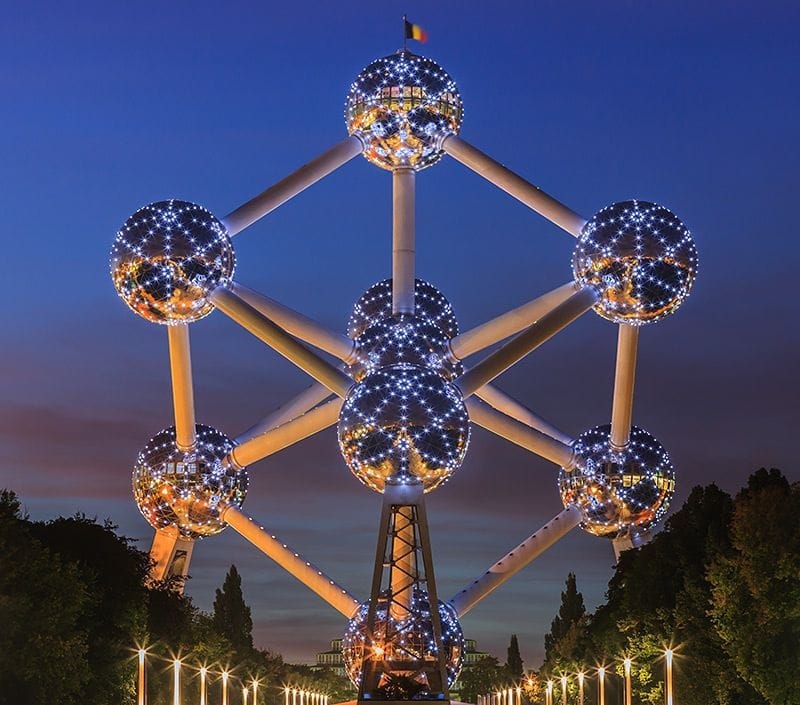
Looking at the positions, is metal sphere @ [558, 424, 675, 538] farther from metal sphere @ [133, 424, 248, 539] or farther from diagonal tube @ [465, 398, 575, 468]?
metal sphere @ [133, 424, 248, 539]

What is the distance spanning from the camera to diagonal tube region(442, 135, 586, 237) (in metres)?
58.6

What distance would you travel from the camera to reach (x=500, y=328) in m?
60.3

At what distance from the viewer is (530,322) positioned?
60219 mm

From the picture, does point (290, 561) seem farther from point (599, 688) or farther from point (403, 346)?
point (599, 688)

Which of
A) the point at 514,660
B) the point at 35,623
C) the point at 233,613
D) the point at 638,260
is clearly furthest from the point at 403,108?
the point at 514,660

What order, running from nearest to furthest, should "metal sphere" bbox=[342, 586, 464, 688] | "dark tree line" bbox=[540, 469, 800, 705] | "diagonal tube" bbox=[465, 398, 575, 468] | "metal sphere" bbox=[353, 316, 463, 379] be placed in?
"dark tree line" bbox=[540, 469, 800, 705]
"metal sphere" bbox=[353, 316, 463, 379]
"metal sphere" bbox=[342, 586, 464, 688]
"diagonal tube" bbox=[465, 398, 575, 468]

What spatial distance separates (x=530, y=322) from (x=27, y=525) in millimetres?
17671

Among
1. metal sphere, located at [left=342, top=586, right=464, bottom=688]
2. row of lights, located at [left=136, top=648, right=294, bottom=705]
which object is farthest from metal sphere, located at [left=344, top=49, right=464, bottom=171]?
row of lights, located at [left=136, top=648, right=294, bottom=705]

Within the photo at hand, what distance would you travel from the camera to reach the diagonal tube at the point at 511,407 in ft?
212

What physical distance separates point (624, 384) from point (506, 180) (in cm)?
735

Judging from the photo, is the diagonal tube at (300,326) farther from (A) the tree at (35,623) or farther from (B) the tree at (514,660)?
(B) the tree at (514,660)

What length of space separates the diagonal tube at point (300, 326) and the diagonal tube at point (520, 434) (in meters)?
5.29

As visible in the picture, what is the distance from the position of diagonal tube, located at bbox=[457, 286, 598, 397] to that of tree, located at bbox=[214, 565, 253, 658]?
234 ft

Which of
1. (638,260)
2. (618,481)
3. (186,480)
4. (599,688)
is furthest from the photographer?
(599,688)
